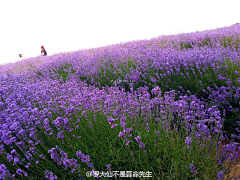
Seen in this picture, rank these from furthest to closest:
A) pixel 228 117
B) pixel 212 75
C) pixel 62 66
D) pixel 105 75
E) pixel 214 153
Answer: pixel 62 66 → pixel 105 75 → pixel 212 75 → pixel 228 117 → pixel 214 153

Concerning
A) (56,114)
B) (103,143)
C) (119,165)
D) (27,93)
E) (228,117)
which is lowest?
(228,117)

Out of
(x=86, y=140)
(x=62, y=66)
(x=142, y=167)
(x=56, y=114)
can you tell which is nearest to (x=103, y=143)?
(x=86, y=140)

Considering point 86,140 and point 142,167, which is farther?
point 86,140

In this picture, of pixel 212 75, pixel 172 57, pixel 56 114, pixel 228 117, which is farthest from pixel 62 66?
pixel 228 117

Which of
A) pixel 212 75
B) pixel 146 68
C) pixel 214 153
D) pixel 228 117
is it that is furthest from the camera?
pixel 146 68

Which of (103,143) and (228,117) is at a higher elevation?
(103,143)

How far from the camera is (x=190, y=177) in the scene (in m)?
1.76

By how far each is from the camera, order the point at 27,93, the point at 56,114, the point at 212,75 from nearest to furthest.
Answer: the point at 56,114 → the point at 27,93 → the point at 212,75

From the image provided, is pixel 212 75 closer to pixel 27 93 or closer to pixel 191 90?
pixel 191 90

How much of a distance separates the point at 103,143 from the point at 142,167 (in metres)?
0.54

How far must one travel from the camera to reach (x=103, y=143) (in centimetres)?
202

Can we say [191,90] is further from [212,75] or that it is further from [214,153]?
[214,153]

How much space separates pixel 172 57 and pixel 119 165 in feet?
10.9

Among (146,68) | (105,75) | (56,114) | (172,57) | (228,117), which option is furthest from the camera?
(105,75)
